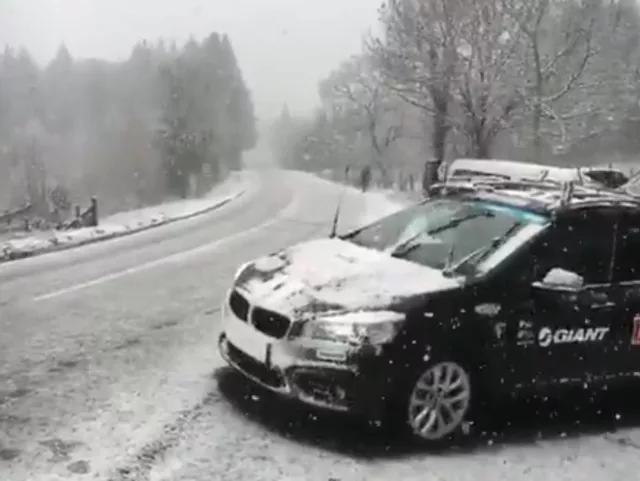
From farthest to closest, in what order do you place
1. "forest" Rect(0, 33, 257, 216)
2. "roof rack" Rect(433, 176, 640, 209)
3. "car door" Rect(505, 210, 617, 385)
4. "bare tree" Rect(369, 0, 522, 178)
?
"forest" Rect(0, 33, 257, 216)
"bare tree" Rect(369, 0, 522, 178)
"roof rack" Rect(433, 176, 640, 209)
"car door" Rect(505, 210, 617, 385)

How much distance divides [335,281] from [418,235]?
119 centimetres

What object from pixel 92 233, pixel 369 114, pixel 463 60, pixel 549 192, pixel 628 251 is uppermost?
pixel 549 192

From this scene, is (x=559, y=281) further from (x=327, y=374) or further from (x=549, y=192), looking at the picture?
(x=327, y=374)

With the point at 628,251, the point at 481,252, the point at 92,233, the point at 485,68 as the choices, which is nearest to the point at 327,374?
the point at 481,252

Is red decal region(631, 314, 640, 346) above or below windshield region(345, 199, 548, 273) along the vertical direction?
below

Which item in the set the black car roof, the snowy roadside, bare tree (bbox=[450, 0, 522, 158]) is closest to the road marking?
the snowy roadside

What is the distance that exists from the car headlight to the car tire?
36 cm

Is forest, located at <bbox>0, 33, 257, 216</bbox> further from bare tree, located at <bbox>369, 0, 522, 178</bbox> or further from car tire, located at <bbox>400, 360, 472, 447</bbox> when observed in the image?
car tire, located at <bbox>400, 360, 472, 447</bbox>

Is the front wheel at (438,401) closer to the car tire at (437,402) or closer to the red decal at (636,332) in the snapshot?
the car tire at (437,402)

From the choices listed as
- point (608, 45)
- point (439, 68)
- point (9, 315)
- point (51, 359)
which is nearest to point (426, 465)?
point (51, 359)

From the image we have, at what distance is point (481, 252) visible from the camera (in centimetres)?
622

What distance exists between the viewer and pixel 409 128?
186 ft

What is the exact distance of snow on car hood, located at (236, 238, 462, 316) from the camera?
5.73 m

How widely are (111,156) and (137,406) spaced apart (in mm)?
56542
